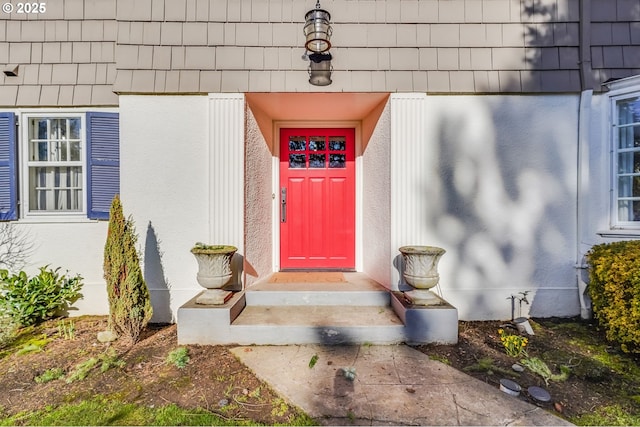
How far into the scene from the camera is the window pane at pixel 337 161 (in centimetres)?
430

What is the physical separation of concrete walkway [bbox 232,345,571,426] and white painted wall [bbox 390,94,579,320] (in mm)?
1095

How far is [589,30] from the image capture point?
3.31m

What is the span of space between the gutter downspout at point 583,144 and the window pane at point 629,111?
13.4 inches

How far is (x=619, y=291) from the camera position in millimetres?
2734

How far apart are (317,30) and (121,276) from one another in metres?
3.09

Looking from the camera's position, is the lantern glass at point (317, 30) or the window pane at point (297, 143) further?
the window pane at point (297, 143)

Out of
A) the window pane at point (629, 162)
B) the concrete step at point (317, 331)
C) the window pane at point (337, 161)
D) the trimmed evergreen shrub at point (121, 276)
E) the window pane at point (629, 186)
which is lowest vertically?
the concrete step at point (317, 331)

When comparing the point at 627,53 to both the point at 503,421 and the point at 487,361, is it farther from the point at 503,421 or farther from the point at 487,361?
the point at 503,421

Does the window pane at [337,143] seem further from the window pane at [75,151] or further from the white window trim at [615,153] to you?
the window pane at [75,151]

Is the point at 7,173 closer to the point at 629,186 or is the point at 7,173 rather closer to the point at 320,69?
the point at 320,69

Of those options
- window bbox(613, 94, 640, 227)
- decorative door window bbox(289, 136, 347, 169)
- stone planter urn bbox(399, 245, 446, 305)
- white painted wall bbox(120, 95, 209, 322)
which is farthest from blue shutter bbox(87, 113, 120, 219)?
window bbox(613, 94, 640, 227)

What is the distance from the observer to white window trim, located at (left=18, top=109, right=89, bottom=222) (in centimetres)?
359

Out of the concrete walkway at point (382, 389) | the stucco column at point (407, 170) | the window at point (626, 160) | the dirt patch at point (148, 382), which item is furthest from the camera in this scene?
the stucco column at point (407, 170)

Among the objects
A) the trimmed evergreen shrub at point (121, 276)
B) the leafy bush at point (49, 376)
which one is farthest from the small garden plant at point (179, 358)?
the leafy bush at point (49, 376)
